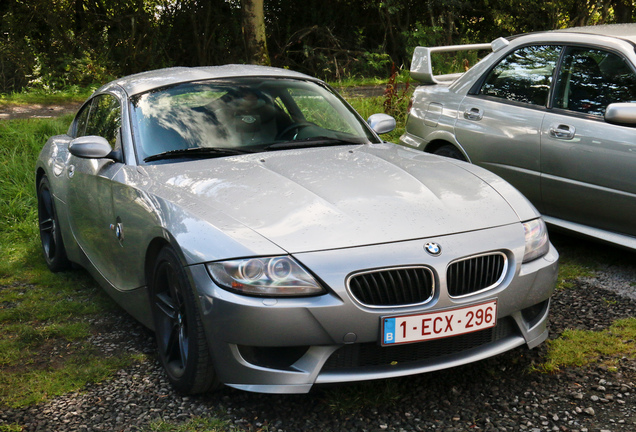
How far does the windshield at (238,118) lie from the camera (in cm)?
401

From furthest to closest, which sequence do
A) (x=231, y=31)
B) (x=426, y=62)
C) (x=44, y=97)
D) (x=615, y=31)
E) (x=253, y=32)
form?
(x=231, y=31) → (x=44, y=97) → (x=253, y=32) → (x=426, y=62) → (x=615, y=31)

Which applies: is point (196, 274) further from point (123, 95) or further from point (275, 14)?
point (275, 14)

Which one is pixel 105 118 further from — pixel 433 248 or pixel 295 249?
pixel 433 248

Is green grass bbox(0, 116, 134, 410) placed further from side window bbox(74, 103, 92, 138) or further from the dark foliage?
the dark foliage

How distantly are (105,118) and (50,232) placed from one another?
1338mm

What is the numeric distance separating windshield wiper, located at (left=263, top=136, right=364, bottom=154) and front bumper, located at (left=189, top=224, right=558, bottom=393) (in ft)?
4.30

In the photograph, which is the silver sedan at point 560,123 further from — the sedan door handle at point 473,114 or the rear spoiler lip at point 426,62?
the rear spoiler lip at point 426,62

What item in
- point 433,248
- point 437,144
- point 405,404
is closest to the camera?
point 433,248

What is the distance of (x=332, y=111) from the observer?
4.66 meters

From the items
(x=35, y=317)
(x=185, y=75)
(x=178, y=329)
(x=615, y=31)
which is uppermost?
(x=615, y=31)

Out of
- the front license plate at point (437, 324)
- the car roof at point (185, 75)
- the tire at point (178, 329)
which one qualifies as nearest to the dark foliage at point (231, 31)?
the car roof at point (185, 75)

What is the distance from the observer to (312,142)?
4.23 meters

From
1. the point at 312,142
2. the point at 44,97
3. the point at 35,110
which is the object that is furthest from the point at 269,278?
the point at 44,97

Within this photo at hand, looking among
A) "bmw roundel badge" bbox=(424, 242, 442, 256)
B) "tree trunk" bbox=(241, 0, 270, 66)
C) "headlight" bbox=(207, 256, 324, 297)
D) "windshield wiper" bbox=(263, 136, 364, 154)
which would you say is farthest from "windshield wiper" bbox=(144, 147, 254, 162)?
"tree trunk" bbox=(241, 0, 270, 66)
